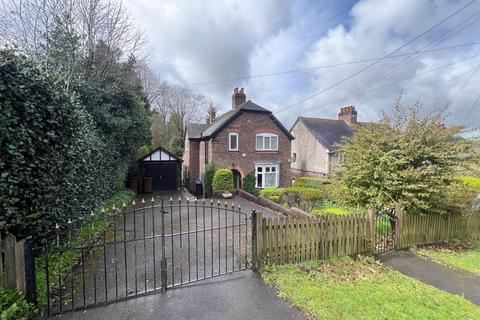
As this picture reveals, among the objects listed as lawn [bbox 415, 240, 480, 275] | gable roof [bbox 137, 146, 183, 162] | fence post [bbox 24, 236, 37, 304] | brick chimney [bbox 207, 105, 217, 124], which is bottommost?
lawn [bbox 415, 240, 480, 275]

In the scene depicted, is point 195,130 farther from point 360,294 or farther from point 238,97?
point 360,294

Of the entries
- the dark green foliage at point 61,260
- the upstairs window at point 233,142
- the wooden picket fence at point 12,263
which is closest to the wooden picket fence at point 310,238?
the dark green foliage at point 61,260

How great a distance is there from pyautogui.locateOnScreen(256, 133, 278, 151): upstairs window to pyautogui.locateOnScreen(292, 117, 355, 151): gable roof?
7.32 m

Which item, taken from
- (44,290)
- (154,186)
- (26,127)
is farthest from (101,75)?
(154,186)

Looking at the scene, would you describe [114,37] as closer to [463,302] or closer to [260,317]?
[260,317]

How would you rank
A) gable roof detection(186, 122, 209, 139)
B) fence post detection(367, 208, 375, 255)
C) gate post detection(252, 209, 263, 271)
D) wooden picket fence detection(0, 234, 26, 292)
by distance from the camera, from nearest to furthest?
wooden picket fence detection(0, 234, 26, 292)
gate post detection(252, 209, 263, 271)
fence post detection(367, 208, 375, 255)
gable roof detection(186, 122, 209, 139)

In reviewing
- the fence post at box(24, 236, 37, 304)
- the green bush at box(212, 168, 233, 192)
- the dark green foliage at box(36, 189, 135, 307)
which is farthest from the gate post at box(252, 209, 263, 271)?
the green bush at box(212, 168, 233, 192)

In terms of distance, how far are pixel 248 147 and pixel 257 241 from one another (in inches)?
545

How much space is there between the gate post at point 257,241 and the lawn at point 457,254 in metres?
4.82

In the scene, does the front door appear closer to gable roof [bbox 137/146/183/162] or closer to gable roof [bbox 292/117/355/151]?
gable roof [bbox 137/146/183/162]

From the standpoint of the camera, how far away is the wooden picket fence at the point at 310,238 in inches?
209

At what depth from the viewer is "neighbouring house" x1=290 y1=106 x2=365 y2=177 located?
24656 millimetres

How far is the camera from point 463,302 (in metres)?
4.25

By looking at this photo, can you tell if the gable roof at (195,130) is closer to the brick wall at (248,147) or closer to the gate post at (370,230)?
the brick wall at (248,147)
